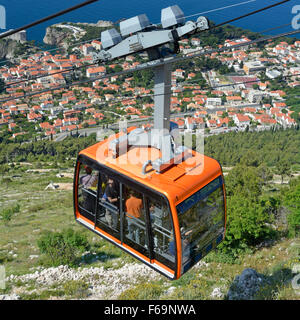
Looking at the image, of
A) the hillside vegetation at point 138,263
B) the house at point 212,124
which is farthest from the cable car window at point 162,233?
the house at point 212,124

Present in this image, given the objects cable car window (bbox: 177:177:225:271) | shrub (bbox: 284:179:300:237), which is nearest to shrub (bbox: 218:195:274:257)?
shrub (bbox: 284:179:300:237)

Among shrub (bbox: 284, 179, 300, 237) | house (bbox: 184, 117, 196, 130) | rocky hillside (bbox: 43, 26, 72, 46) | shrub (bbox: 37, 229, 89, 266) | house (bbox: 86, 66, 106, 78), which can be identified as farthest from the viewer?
rocky hillside (bbox: 43, 26, 72, 46)

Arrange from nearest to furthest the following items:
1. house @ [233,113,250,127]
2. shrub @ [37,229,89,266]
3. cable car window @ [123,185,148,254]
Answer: cable car window @ [123,185,148,254] < shrub @ [37,229,89,266] < house @ [233,113,250,127]

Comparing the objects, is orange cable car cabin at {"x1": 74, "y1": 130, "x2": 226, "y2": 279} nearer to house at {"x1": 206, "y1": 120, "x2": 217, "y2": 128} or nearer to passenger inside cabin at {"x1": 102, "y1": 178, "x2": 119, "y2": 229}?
passenger inside cabin at {"x1": 102, "y1": 178, "x2": 119, "y2": 229}

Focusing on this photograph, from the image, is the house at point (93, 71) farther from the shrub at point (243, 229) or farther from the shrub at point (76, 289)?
the shrub at point (76, 289)

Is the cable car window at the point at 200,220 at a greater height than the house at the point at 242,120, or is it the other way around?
the cable car window at the point at 200,220

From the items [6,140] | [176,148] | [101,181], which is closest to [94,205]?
[101,181]

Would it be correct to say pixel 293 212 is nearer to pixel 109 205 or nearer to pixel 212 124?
pixel 109 205
